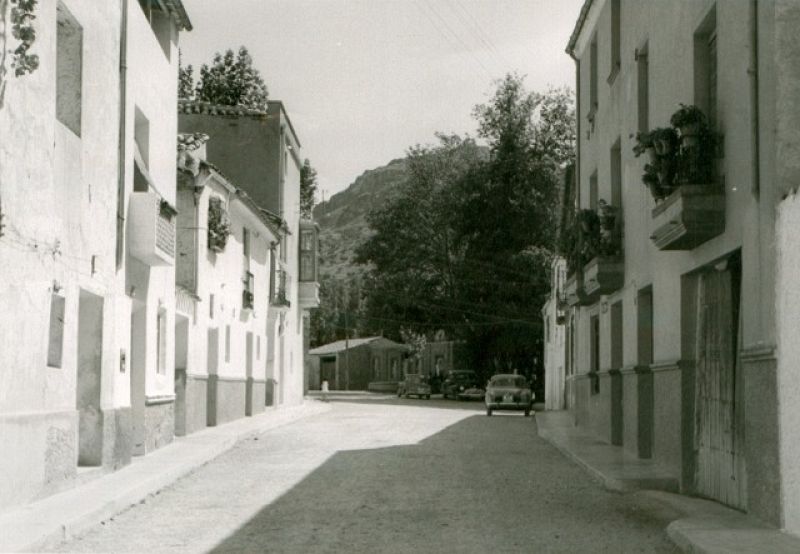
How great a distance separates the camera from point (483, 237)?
53.6 metres

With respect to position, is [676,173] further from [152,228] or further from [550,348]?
[550,348]

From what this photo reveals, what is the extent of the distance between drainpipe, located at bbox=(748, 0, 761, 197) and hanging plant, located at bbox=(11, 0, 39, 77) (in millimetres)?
6381

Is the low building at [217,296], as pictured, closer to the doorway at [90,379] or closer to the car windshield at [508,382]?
the car windshield at [508,382]

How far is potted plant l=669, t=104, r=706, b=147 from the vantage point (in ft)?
38.1

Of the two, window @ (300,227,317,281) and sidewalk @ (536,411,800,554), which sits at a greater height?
window @ (300,227,317,281)

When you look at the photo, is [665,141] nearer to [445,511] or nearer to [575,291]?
[445,511]

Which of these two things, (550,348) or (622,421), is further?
(550,348)

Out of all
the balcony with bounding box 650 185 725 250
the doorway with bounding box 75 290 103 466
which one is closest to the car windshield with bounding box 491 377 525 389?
the doorway with bounding box 75 290 103 466

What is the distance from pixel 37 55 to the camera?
10359 mm

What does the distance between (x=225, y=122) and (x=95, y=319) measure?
85.6 ft

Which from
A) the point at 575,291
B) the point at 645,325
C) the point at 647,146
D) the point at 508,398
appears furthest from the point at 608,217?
the point at 508,398

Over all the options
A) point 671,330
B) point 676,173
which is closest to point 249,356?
point 671,330

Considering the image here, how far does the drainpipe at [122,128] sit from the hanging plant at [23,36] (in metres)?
4.90

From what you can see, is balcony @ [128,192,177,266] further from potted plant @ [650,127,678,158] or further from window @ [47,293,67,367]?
potted plant @ [650,127,678,158]
